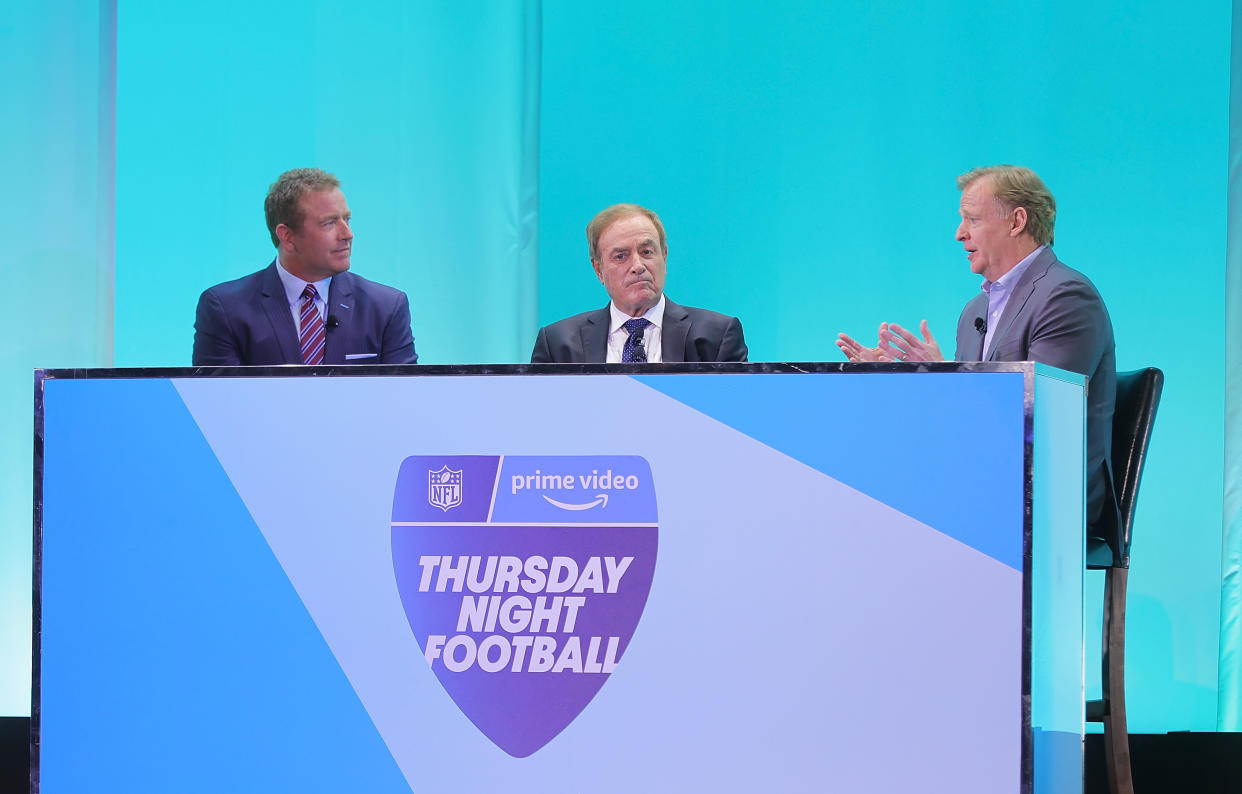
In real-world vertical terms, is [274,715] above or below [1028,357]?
below

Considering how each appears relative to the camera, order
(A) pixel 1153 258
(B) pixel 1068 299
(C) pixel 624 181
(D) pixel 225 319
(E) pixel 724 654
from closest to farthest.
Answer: (E) pixel 724 654 → (B) pixel 1068 299 → (D) pixel 225 319 → (A) pixel 1153 258 → (C) pixel 624 181

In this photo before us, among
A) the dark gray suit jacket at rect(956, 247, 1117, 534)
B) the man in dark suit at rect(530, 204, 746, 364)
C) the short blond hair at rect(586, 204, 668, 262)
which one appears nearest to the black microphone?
the man in dark suit at rect(530, 204, 746, 364)

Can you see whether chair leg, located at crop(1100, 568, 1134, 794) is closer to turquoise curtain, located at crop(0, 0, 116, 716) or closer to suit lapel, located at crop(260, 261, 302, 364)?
suit lapel, located at crop(260, 261, 302, 364)

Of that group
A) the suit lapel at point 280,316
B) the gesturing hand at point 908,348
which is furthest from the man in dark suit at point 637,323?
the suit lapel at point 280,316

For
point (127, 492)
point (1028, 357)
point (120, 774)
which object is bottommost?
point (120, 774)

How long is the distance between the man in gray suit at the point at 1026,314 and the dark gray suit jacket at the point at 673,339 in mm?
308

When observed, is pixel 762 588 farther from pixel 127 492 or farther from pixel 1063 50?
pixel 1063 50

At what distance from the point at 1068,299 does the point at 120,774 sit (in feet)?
6.96

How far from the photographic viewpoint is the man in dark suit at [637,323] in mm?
2805

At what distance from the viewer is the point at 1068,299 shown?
2496mm

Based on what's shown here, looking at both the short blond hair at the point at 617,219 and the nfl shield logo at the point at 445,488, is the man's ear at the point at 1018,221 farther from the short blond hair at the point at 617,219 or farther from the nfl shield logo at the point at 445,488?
the nfl shield logo at the point at 445,488

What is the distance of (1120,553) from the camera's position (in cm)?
240

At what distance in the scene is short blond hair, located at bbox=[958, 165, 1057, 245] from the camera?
2771 mm

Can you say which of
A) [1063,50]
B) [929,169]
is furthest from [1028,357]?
[1063,50]
